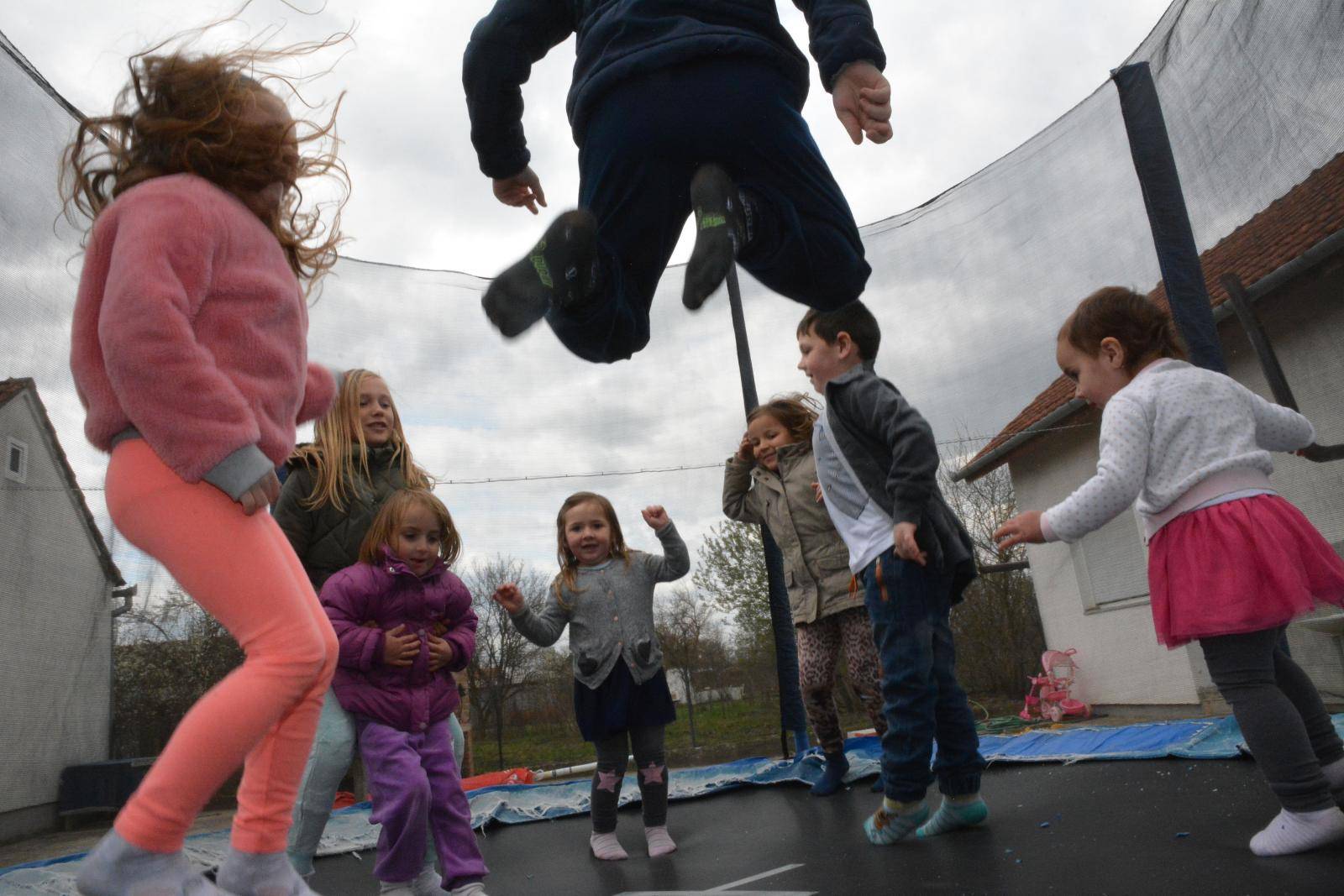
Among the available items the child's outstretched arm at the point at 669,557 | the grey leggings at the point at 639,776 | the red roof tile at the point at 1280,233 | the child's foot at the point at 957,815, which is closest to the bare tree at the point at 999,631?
the red roof tile at the point at 1280,233

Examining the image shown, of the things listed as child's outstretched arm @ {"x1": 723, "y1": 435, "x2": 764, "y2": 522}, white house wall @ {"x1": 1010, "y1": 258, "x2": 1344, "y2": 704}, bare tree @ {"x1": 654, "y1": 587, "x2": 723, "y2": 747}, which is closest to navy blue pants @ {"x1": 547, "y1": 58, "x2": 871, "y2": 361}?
child's outstretched arm @ {"x1": 723, "y1": 435, "x2": 764, "y2": 522}

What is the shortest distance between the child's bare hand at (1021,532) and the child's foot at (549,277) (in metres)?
0.73

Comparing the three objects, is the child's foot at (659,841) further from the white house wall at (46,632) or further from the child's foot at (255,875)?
the white house wall at (46,632)

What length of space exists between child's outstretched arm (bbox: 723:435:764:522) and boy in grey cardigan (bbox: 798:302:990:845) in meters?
0.63

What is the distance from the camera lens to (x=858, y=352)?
209 centimetres

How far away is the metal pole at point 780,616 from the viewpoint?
3385 millimetres

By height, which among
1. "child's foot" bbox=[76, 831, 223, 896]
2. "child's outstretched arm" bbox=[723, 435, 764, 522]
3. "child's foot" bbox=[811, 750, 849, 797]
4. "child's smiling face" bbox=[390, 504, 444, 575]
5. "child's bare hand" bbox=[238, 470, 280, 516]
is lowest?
"child's foot" bbox=[811, 750, 849, 797]

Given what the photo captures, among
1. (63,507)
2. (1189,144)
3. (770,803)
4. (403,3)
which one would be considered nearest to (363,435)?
(403,3)

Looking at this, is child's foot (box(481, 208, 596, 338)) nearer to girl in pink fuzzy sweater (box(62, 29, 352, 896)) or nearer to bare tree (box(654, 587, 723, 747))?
girl in pink fuzzy sweater (box(62, 29, 352, 896))

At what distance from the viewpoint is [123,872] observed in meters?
0.86

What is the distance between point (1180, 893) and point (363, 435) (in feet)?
Result: 5.18

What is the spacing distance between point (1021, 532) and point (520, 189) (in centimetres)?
88

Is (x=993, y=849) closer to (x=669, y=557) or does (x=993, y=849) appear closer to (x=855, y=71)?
(x=669, y=557)

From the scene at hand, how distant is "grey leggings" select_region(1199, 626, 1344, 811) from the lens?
1.30 meters
